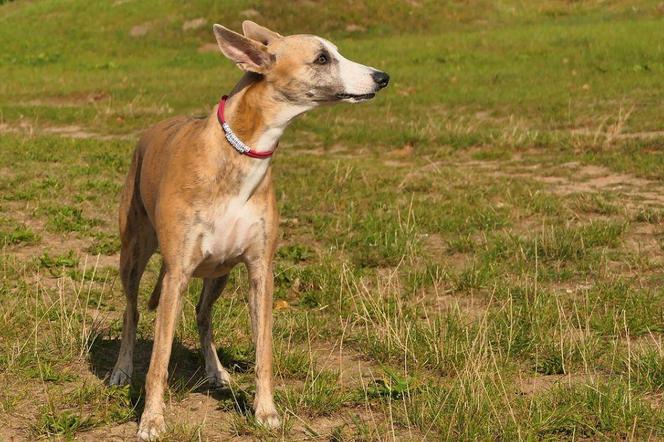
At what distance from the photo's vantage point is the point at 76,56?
27.0m

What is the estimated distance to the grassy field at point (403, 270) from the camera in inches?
181

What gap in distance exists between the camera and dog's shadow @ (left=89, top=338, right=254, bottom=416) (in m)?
4.95

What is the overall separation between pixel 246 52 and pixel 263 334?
142 cm

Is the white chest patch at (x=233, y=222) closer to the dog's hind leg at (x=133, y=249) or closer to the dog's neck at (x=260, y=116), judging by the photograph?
the dog's neck at (x=260, y=116)

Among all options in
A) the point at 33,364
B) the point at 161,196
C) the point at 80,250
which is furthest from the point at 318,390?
the point at 80,250

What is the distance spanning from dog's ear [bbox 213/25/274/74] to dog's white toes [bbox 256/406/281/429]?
5.51ft

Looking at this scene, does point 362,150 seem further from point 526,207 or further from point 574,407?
point 574,407

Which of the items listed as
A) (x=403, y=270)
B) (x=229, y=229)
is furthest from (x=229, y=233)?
(x=403, y=270)

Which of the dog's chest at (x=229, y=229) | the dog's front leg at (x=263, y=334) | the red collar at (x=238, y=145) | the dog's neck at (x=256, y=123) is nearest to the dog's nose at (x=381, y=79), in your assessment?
the dog's neck at (x=256, y=123)

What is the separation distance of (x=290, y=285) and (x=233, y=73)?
15597 millimetres

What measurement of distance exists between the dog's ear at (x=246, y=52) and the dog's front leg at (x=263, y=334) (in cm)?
96

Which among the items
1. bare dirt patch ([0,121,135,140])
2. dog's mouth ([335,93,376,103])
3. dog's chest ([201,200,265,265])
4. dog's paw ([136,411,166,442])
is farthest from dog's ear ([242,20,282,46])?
bare dirt patch ([0,121,135,140])

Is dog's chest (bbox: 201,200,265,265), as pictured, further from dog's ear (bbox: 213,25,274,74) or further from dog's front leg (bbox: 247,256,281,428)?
dog's ear (bbox: 213,25,274,74)

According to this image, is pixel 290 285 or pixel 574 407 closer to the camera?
pixel 574 407
